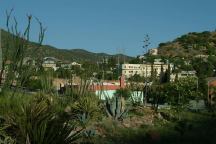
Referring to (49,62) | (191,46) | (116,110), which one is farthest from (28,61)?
(191,46)

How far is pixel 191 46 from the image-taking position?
14612 cm

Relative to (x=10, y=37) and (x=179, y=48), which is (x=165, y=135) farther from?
(x=179, y=48)

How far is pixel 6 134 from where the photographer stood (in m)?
9.27

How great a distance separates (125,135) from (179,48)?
135538mm

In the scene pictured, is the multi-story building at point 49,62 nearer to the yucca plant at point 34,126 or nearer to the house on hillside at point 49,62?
the house on hillside at point 49,62

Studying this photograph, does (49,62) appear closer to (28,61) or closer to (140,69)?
(28,61)

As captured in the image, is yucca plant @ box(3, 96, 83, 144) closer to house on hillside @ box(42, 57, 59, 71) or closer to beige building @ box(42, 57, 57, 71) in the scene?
beige building @ box(42, 57, 57, 71)

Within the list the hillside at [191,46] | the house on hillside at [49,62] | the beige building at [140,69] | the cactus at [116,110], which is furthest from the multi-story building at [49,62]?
the hillside at [191,46]

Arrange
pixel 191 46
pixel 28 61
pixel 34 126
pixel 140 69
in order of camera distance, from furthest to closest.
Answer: pixel 191 46 < pixel 140 69 < pixel 28 61 < pixel 34 126

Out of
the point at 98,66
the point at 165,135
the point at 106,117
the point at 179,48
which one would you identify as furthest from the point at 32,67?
the point at 179,48

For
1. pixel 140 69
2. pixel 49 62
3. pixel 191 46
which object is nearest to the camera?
pixel 49 62

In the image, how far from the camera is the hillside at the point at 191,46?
140 metres

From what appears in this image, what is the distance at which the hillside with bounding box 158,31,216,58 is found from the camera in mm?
140500

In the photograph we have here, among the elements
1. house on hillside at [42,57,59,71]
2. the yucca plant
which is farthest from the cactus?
the yucca plant
